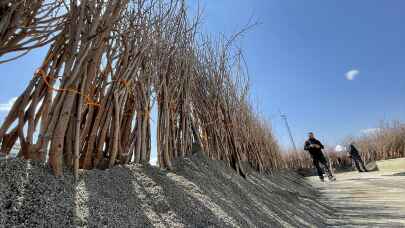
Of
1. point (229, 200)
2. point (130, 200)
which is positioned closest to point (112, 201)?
point (130, 200)

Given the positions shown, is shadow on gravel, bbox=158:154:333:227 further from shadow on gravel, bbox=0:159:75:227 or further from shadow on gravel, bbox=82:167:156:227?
shadow on gravel, bbox=0:159:75:227

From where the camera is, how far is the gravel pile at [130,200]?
585 mm

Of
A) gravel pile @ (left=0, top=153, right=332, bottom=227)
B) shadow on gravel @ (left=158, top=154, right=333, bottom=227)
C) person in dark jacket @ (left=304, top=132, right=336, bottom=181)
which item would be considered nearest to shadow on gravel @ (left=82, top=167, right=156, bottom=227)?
gravel pile @ (left=0, top=153, right=332, bottom=227)

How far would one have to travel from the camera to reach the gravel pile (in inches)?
23.0

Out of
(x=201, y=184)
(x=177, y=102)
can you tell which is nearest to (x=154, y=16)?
(x=177, y=102)

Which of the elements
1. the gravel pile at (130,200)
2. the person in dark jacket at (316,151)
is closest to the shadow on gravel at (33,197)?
the gravel pile at (130,200)

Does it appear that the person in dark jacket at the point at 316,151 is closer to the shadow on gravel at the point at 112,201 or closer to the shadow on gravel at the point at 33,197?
the shadow on gravel at the point at 112,201

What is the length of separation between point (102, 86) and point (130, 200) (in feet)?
1.40

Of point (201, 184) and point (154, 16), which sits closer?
point (201, 184)

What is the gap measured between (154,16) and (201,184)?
2.78 ft

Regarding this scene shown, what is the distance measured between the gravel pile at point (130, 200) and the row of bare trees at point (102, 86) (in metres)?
0.07

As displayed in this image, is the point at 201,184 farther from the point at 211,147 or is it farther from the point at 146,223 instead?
the point at 211,147

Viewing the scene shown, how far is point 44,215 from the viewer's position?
0.57 metres

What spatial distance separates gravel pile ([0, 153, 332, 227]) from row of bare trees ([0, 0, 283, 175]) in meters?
A: 0.07
